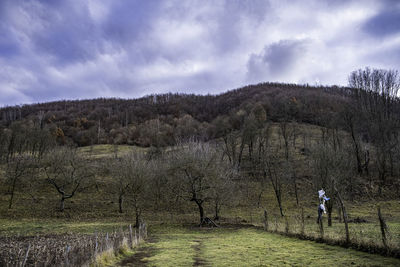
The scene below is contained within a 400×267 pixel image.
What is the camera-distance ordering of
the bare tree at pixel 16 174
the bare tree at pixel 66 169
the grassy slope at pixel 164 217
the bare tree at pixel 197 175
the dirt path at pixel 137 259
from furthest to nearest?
1. the bare tree at pixel 66 169
2. the bare tree at pixel 16 174
3. the bare tree at pixel 197 175
4. the grassy slope at pixel 164 217
5. the dirt path at pixel 137 259

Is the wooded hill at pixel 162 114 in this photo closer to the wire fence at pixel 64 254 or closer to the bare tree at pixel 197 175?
the bare tree at pixel 197 175

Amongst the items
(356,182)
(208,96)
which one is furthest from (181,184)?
(208,96)

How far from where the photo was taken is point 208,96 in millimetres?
178500

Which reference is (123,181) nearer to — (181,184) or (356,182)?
(181,184)

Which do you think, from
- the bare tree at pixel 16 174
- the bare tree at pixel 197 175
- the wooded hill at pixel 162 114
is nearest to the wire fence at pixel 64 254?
the bare tree at pixel 197 175

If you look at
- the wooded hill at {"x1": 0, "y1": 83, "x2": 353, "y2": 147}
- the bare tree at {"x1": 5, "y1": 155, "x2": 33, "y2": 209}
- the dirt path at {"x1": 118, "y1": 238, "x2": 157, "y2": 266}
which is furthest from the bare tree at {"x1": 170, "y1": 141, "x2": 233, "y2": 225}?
the wooded hill at {"x1": 0, "y1": 83, "x2": 353, "y2": 147}

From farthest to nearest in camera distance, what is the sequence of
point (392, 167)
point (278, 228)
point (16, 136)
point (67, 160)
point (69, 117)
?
point (69, 117), point (16, 136), point (392, 167), point (67, 160), point (278, 228)

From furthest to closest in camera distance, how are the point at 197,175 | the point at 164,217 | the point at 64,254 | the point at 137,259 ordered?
1. the point at 164,217
2. the point at 197,175
3. the point at 137,259
4. the point at 64,254

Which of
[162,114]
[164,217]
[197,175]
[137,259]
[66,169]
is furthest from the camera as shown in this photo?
[162,114]

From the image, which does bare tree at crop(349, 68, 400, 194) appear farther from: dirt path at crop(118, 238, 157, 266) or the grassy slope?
dirt path at crop(118, 238, 157, 266)

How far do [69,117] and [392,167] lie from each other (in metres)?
142

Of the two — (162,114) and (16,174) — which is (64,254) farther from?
(162,114)

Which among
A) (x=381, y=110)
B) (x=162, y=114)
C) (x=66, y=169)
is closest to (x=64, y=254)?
(x=66, y=169)

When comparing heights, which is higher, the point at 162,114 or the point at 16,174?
the point at 162,114
